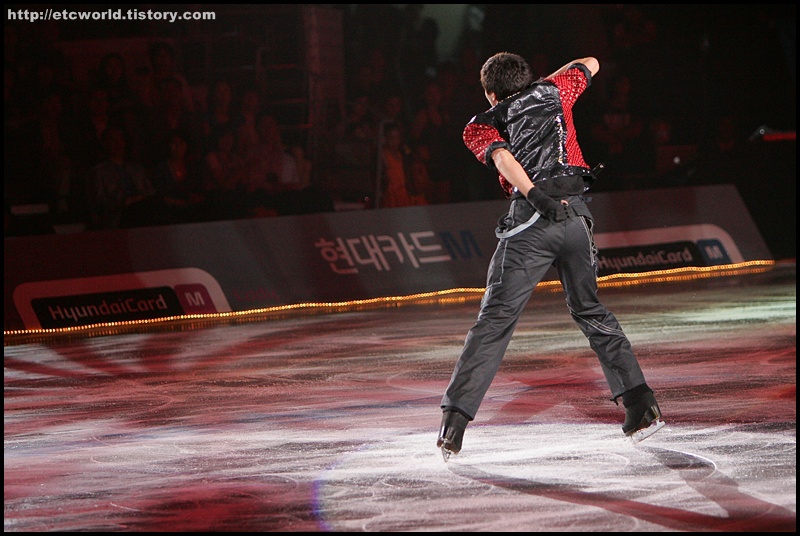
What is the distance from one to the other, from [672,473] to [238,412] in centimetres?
299

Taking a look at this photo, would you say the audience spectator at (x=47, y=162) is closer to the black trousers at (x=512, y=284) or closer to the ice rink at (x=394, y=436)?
the ice rink at (x=394, y=436)

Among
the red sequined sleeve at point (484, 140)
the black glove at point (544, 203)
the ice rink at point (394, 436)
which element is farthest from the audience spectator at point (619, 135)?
the black glove at point (544, 203)

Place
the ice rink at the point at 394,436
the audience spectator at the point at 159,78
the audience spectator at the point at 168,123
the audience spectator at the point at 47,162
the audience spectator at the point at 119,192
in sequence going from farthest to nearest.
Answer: the audience spectator at the point at 159,78 < the audience spectator at the point at 168,123 < the audience spectator at the point at 47,162 < the audience spectator at the point at 119,192 < the ice rink at the point at 394,436

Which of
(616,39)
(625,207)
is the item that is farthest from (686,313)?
(616,39)

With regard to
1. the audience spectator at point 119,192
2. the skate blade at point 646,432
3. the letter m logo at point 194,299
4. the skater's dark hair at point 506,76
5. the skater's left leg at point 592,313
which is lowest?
the skate blade at point 646,432

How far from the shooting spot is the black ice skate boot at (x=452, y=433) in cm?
516

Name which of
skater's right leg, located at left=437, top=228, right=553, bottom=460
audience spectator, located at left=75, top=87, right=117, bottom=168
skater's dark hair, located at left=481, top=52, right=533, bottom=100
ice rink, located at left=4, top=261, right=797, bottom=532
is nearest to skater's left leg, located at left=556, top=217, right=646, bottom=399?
skater's right leg, located at left=437, top=228, right=553, bottom=460

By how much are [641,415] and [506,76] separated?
1.77 metres

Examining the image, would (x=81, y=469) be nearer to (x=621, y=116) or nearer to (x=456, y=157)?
(x=456, y=157)

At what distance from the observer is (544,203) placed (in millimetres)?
5086

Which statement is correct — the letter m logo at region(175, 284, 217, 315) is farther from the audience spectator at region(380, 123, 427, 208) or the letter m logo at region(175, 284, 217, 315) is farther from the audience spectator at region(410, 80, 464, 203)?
the audience spectator at region(410, 80, 464, 203)

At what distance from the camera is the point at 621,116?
57.7 ft

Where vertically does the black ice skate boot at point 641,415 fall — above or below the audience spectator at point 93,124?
below

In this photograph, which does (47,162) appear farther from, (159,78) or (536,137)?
(536,137)
